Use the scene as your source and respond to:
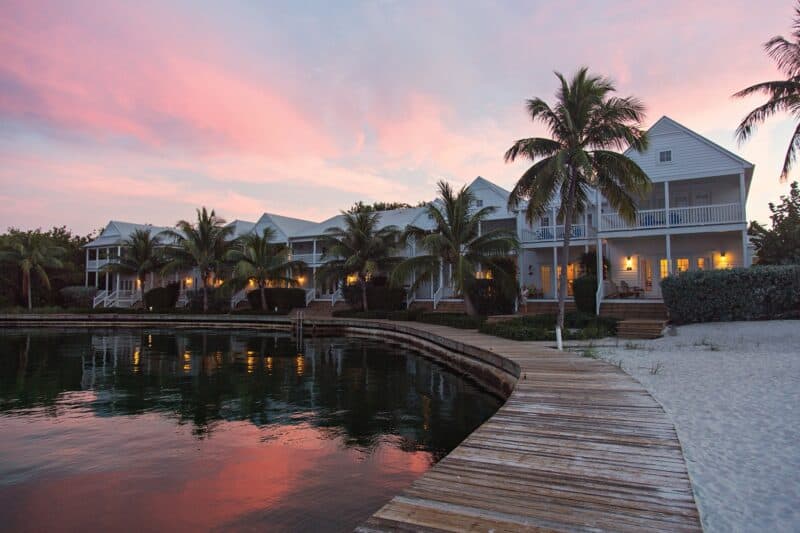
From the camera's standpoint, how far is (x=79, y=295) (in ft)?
133

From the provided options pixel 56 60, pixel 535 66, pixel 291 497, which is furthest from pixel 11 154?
pixel 291 497

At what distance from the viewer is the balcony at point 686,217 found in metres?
20.2

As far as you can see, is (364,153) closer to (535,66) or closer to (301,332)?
(301,332)

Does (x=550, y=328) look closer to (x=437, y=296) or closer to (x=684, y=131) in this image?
(x=684, y=131)

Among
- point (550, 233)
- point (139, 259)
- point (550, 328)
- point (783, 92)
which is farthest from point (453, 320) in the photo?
point (139, 259)

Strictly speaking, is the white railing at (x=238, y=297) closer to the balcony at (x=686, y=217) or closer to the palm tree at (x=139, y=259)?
the palm tree at (x=139, y=259)

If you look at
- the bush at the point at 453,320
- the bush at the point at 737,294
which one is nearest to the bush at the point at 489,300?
the bush at the point at 453,320

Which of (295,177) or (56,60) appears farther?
(295,177)

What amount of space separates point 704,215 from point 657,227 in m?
1.89

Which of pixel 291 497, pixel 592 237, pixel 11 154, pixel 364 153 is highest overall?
pixel 364 153

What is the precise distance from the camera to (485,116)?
23.8m

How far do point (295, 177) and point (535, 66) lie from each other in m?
20.2

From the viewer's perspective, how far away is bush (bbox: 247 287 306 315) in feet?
108

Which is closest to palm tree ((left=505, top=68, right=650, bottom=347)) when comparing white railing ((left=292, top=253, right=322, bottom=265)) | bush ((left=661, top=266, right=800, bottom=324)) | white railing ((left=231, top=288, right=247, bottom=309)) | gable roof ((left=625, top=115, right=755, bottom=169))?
bush ((left=661, top=266, right=800, bottom=324))
